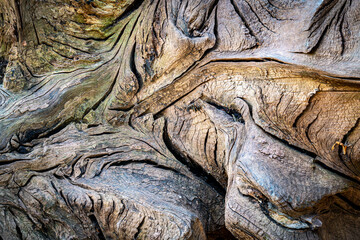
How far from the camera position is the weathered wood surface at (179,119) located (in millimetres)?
1726

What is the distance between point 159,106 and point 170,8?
0.72 meters

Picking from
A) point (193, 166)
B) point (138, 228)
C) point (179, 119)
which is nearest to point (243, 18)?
point (179, 119)

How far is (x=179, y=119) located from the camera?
7.47 ft

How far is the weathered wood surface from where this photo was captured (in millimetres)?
1726

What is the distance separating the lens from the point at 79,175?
224 centimetres

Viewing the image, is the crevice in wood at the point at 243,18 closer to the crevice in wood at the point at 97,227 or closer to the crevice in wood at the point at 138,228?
the crevice in wood at the point at 138,228

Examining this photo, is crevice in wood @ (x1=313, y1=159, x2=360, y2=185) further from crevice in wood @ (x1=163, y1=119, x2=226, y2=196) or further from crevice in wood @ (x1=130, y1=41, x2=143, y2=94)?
crevice in wood @ (x1=130, y1=41, x2=143, y2=94)

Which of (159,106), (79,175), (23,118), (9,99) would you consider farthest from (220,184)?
(9,99)

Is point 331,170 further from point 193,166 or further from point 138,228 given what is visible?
point 138,228

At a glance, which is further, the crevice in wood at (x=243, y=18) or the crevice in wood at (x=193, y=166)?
the crevice in wood at (x=193, y=166)

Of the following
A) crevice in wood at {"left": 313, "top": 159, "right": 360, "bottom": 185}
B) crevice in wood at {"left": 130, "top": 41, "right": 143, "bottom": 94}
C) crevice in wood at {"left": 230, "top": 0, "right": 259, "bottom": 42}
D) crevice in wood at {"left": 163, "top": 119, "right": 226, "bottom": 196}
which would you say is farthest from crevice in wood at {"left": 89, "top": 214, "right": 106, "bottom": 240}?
crevice in wood at {"left": 230, "top": 0, "right": 259, "bottom": 42}

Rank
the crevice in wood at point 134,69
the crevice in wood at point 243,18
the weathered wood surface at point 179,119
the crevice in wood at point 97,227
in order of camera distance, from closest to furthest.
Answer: the weathered wood surface at point 179,119 → the crevice in wood at point 243,18 → the crevice in wood at point 97,227 → the crevice in wood at point 134,69

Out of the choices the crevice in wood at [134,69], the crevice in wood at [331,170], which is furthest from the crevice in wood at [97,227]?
the crevice in wood at [331,170]

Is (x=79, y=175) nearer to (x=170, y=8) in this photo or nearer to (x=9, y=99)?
(x=9, y=99)
